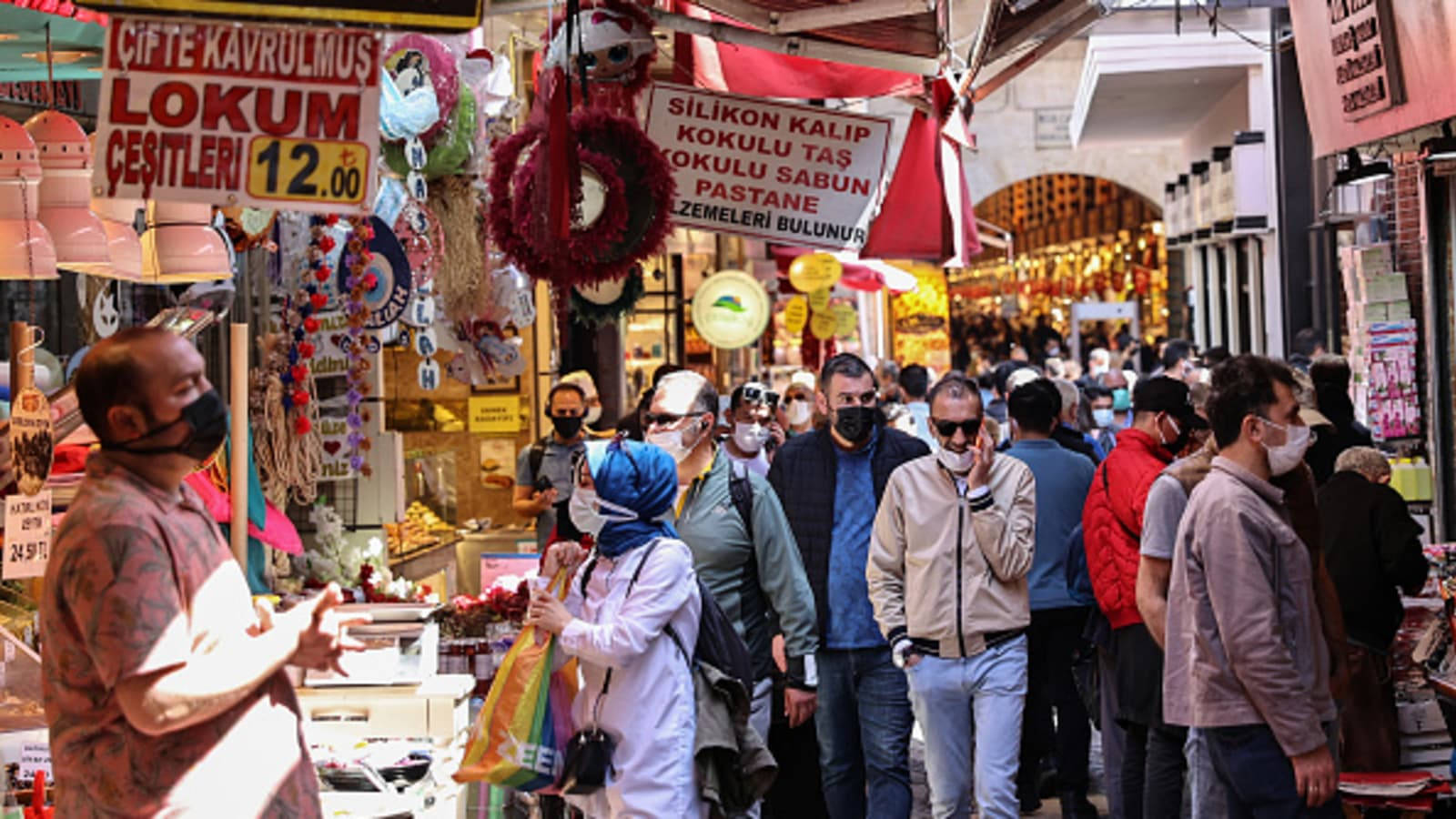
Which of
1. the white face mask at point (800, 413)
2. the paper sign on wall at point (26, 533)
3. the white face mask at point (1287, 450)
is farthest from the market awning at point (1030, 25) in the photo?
the white face mask at point (800, 413)

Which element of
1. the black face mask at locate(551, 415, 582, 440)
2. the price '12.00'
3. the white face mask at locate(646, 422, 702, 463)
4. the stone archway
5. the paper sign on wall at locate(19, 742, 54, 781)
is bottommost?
the paper sign on wall at locate(19, 742, 54, 781)

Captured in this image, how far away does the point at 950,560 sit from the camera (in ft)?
23.4

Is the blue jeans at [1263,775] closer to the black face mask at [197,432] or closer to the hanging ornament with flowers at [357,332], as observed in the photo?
the black face mask at [197,432]

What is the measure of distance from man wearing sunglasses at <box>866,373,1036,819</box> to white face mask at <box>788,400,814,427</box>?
6.41 metres

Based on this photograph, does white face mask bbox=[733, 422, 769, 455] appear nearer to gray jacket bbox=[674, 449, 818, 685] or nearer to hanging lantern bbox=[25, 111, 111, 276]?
gray jacket bbox=[674, 449, 818, 685]

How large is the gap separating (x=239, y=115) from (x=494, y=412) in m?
9.96

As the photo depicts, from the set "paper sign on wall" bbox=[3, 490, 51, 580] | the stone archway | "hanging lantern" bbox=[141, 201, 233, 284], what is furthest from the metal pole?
the stone archway

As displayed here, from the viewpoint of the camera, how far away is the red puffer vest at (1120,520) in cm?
739

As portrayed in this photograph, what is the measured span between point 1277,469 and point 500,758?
8.31 ft

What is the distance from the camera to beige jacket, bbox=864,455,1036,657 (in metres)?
7.09

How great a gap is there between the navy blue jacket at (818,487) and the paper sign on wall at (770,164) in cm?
99

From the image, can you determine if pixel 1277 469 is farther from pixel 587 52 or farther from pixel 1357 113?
pixel 1357 113

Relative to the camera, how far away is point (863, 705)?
7.56m

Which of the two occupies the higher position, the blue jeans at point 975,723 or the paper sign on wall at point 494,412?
the paper sign on wall at point 494,412
